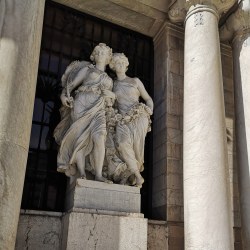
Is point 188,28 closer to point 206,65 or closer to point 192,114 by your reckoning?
point 206,65

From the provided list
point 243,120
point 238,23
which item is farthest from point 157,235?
point 238,23

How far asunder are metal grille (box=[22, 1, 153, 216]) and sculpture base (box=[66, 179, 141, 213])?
0.88m

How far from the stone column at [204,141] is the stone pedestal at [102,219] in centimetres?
93

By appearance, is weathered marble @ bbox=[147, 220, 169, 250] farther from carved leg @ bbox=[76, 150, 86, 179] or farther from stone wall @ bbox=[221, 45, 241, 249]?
stone wall @ bbox=[221, 45, 241, 249]

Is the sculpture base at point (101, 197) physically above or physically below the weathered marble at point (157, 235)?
above

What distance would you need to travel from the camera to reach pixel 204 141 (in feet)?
21.9

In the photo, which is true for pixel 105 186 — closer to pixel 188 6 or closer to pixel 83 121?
pixel 83 121

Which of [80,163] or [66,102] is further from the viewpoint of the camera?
[66,102]

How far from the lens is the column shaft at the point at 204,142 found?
243 inches

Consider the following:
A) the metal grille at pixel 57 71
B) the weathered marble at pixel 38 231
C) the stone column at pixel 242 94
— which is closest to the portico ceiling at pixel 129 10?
the metal grille at pixel 57 71

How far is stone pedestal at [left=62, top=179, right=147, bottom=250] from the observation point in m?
5.85

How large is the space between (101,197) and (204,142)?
2.04 meters

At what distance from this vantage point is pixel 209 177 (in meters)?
6.43

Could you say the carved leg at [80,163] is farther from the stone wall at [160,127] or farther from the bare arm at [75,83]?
the stone wall at [160,127]
